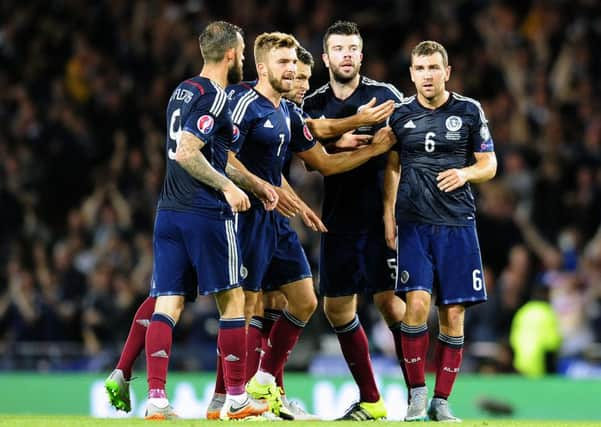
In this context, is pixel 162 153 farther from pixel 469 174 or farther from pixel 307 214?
pixel 469 174

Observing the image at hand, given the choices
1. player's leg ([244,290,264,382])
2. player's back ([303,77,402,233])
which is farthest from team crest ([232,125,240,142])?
player's leg ([244,290,264,382])

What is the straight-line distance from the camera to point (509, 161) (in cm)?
1559

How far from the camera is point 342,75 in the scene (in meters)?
9.34

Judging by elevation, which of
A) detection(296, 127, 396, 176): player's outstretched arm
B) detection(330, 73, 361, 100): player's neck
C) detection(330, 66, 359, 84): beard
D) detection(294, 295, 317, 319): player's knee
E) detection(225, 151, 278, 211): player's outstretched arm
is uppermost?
detection(330, 66, 359, 84): beard

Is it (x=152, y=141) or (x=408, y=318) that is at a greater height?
(x=152, y=141)

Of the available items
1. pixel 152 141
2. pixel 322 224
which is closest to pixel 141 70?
pixel 152 141

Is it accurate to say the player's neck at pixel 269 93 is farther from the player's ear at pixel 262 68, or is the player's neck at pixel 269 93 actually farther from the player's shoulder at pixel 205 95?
the player's shoulder at pixel 205 95

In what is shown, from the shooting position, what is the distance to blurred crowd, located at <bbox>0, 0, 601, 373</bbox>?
14.6m

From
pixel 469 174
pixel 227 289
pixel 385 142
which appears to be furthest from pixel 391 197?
pixel 227 289

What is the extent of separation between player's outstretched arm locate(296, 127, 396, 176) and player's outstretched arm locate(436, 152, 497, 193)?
57cm

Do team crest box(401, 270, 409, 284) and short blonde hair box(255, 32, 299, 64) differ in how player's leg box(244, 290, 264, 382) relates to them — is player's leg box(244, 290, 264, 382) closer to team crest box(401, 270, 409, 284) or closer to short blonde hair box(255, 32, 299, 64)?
team crest box(401, 270, 409, 284)

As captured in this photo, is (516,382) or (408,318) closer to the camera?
(408,318)

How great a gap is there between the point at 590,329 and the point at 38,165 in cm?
842

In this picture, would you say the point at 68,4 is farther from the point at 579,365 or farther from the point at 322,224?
the point at 322,224
